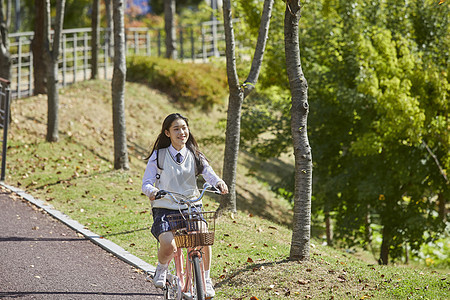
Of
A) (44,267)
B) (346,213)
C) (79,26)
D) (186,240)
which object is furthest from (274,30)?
(79,26)

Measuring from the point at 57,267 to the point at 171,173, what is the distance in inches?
98.9

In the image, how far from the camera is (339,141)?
1505cm

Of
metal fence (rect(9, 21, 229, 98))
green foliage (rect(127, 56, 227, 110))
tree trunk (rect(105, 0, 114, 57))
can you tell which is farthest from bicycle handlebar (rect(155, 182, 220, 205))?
green foliage (rect(127, 56, 227, 110))

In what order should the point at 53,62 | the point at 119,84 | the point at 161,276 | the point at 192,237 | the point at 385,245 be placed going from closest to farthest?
the point at 192,237
the point at 161,276
the point at 119,84
the point at 53,62
the point at 385,245

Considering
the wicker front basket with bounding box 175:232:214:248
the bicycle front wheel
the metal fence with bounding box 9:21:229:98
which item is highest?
the metal fence with bounding box 9:21:229:98

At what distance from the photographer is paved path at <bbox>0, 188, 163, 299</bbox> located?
601 centimetres

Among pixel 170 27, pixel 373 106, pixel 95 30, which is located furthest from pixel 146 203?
pixel 170 27

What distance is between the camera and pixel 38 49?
16.5 m

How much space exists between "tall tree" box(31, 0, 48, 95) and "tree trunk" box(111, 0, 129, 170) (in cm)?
514

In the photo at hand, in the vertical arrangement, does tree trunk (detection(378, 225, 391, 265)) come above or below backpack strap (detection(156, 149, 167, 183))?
below

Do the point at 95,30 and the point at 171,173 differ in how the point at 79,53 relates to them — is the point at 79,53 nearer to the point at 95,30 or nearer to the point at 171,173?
the point at 95,30

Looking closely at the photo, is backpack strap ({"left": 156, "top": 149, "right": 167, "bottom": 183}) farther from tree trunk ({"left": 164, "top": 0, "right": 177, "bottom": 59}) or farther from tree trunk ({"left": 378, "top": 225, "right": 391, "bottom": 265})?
tree trunk ({"left": 164, "top": 0, "right": 177, "bottom": 59})

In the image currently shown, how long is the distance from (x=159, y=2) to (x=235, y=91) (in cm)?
3103

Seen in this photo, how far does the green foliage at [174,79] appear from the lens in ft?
67.3
